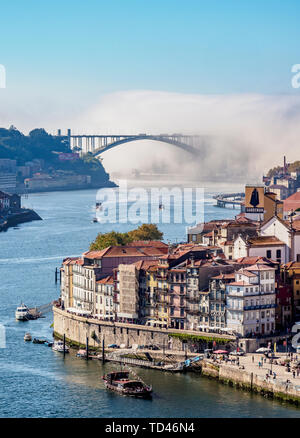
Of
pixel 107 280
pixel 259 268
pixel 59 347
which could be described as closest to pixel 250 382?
pixel 259 268

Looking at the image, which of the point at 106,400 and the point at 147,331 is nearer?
the point at 106,400

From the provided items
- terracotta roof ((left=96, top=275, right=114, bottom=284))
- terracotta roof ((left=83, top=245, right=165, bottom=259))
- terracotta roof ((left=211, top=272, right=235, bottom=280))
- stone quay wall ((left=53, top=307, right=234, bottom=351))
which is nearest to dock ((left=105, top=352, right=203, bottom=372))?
stone quay wall ((left=53, top=307, right=234, bottom=351))

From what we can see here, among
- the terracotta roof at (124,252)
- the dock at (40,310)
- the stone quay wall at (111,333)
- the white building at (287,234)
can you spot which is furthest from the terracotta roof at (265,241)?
the dock at (40,310)

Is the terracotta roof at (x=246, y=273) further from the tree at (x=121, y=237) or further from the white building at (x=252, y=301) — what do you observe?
the tree at (x=121, y=237)

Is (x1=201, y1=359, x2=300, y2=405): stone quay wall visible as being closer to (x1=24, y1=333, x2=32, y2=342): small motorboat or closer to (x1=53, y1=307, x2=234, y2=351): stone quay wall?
(x1=53, y1=307, x2=234, y2=351): stone quay wall

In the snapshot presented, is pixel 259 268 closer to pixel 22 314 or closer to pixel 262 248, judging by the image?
pixel 262 248

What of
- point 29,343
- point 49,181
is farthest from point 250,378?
point 49,181
